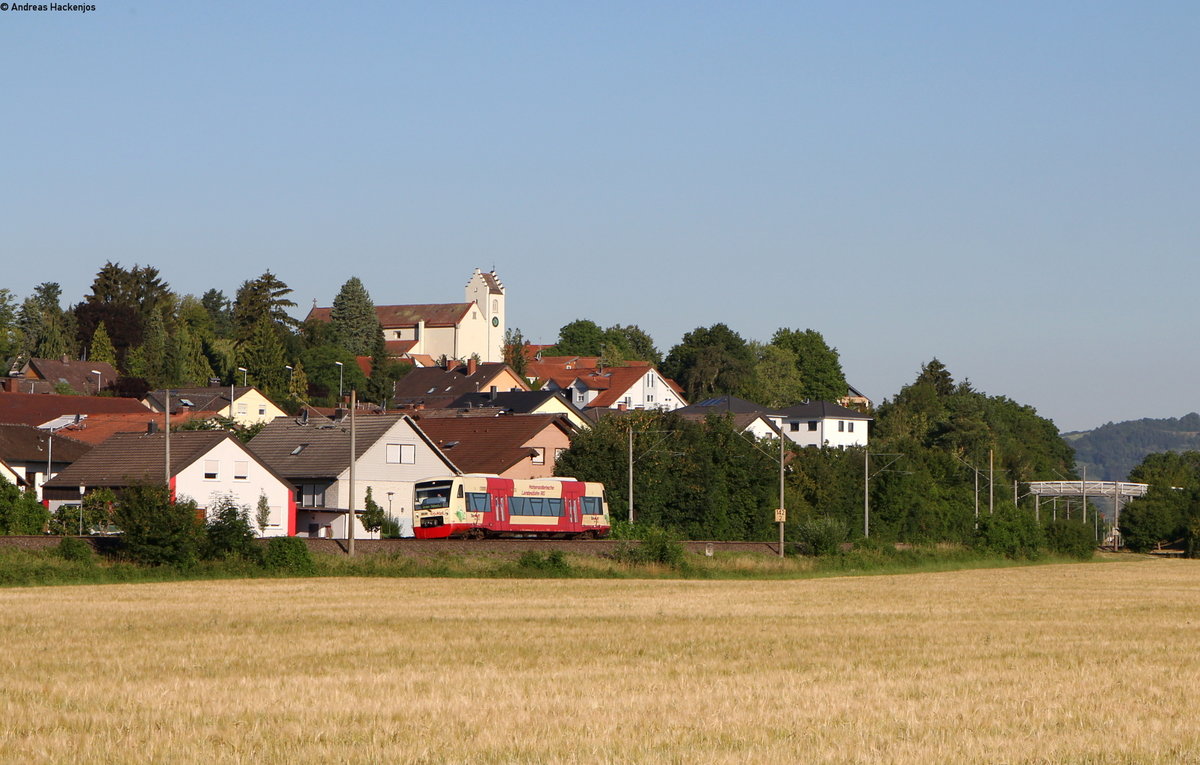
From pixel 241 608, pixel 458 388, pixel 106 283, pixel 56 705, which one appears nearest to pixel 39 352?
pixel 106 283

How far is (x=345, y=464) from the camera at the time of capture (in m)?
71.8

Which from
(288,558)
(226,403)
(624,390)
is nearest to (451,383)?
(624,390)

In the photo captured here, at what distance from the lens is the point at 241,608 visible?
34031 mm

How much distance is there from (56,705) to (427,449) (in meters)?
60.0

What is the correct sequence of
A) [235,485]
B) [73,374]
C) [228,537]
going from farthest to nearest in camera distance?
1. [73,374]
2. [235,485]
3. [228,537]

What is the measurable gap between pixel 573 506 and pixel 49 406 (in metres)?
49.2

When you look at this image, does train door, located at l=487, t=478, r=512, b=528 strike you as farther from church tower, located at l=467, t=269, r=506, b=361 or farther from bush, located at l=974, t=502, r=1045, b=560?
church tower, located at l=467, t=269, r=506, b=361

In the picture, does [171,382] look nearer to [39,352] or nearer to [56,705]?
[39,352]

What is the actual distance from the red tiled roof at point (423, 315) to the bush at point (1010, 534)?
360 ft

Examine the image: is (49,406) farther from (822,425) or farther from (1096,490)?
(1096,490)

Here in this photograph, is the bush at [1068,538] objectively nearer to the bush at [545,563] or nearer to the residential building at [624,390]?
the bush at [545,563]

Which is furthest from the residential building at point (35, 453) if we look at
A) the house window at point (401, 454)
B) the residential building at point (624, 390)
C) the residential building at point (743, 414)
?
the residential building at point (624, 390)

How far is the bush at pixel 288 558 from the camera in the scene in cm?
4922

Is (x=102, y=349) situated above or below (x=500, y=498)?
above
